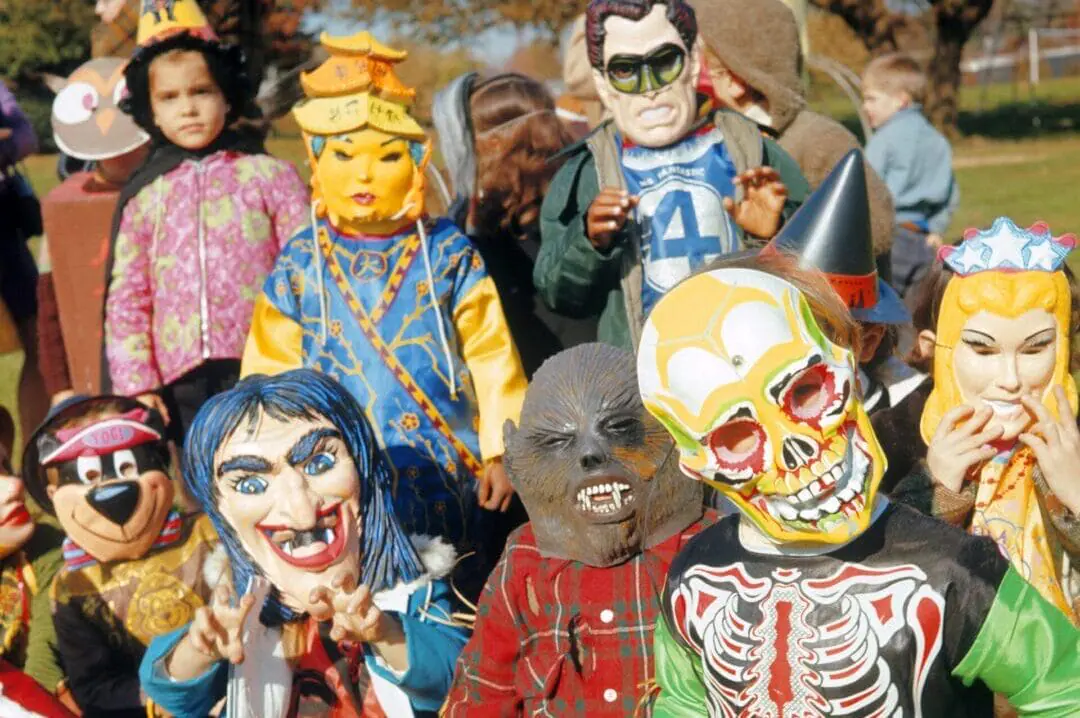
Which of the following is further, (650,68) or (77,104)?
(77,104)

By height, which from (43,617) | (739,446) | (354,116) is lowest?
(43,617)

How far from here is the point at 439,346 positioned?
4.09 meters

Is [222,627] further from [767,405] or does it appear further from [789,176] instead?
[789,176]

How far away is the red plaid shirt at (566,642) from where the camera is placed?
9.91 feet

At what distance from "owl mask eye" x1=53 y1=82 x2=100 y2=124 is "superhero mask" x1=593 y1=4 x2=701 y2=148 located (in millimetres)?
2443

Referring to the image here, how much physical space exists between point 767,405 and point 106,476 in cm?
219

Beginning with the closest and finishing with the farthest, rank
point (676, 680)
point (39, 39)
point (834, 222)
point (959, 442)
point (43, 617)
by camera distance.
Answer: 1. point (676, 680)
2. point (834, 222)
3. point (959, 442)
4. point (43, 617)
5. point (39, 39)

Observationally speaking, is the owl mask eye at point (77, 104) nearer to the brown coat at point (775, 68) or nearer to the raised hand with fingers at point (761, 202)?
the brown coat at point (775, 68)

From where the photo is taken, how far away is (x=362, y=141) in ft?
13.2

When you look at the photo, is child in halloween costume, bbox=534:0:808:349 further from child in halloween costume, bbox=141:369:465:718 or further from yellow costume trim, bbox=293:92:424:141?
child in halloween costume, bbox=141:369:465:718

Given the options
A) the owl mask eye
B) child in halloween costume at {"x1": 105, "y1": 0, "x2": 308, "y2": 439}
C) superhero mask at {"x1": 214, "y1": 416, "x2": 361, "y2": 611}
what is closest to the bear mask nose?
child in halloween costume at {"x1": 105, "y1": 0, "x2": 308, "y2": 439}

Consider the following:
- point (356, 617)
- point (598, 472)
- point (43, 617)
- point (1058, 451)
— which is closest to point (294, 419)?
point (356, 617)

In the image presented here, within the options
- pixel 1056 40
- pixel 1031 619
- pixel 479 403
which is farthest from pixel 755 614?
pixel 1056 40

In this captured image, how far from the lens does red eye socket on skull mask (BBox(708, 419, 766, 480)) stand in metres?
2.34
